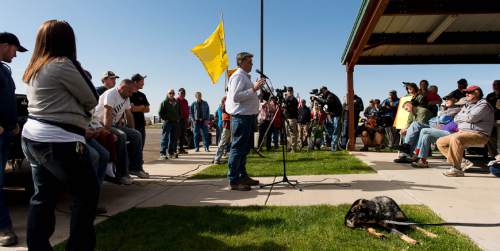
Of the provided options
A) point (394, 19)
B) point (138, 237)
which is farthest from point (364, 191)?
point (394, 19)

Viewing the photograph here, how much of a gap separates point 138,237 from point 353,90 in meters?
9.65

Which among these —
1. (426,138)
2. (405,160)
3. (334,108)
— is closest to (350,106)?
(334,108)

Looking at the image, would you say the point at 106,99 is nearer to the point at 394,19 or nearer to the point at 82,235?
the point at 82,235

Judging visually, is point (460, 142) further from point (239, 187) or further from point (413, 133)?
point (239, 187)

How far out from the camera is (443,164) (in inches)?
320

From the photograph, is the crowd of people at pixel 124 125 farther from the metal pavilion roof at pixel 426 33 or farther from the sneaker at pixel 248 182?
the metal pavilion roof at pixel 426 33

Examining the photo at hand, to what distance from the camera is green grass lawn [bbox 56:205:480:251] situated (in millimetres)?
2988

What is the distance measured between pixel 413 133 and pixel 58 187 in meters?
7.35

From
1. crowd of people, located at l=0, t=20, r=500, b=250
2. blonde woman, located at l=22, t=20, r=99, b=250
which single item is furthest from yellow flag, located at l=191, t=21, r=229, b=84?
blonde woman, located at l=22, t=20, r=99, b=250

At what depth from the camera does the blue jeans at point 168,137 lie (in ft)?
34.8

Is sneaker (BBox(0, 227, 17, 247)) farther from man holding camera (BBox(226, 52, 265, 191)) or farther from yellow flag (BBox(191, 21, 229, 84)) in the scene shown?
yellow flag (BBox(191, 21, 229, 84))

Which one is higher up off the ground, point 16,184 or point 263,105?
point 263,105

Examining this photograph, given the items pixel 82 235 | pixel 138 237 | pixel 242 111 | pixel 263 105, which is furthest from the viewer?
pixel 263 105

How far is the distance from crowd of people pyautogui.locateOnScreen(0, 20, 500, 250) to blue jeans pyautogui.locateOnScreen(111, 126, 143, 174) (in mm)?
16
